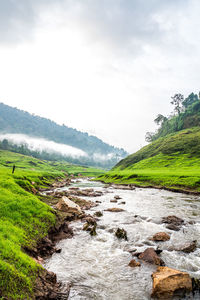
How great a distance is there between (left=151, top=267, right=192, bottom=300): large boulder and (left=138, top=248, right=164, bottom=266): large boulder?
2.70 metres

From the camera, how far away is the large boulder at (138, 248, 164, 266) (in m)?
13.8

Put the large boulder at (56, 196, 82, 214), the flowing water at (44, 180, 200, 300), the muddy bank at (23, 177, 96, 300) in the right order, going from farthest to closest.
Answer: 1. the large boulder at (56, 196, 82, 214)
2. the flowing water at (44, 180, 200, 300)
3. the muddy bank at (23, 177, 96, 300)

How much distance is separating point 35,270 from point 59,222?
956 cm

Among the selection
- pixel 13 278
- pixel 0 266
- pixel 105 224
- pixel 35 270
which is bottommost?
pixel 105 224

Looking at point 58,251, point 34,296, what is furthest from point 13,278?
point 58,251

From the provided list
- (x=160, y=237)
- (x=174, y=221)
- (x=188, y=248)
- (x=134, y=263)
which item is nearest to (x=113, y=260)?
(x=134, y=263)

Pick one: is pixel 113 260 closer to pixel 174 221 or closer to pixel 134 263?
pixel 134 263

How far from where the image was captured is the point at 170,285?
411 inches

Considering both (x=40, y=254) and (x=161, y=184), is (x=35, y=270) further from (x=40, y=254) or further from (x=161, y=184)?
(x=161, y=184)

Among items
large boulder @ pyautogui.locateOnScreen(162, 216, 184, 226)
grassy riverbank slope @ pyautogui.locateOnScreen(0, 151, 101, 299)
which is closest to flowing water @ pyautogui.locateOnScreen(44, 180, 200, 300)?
large boulder @ pyautogui.locateOnScreen(162, 216, 184, 226)

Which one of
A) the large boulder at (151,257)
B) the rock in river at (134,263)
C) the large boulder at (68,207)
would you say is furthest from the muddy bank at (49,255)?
Result: the large boulder at (151,257)

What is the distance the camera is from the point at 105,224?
2358 cm

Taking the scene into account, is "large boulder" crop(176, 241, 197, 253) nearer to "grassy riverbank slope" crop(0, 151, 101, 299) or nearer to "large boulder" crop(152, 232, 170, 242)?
"large boulder" crop(152, 232, 170, 242)

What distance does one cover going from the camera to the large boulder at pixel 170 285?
10211mm
